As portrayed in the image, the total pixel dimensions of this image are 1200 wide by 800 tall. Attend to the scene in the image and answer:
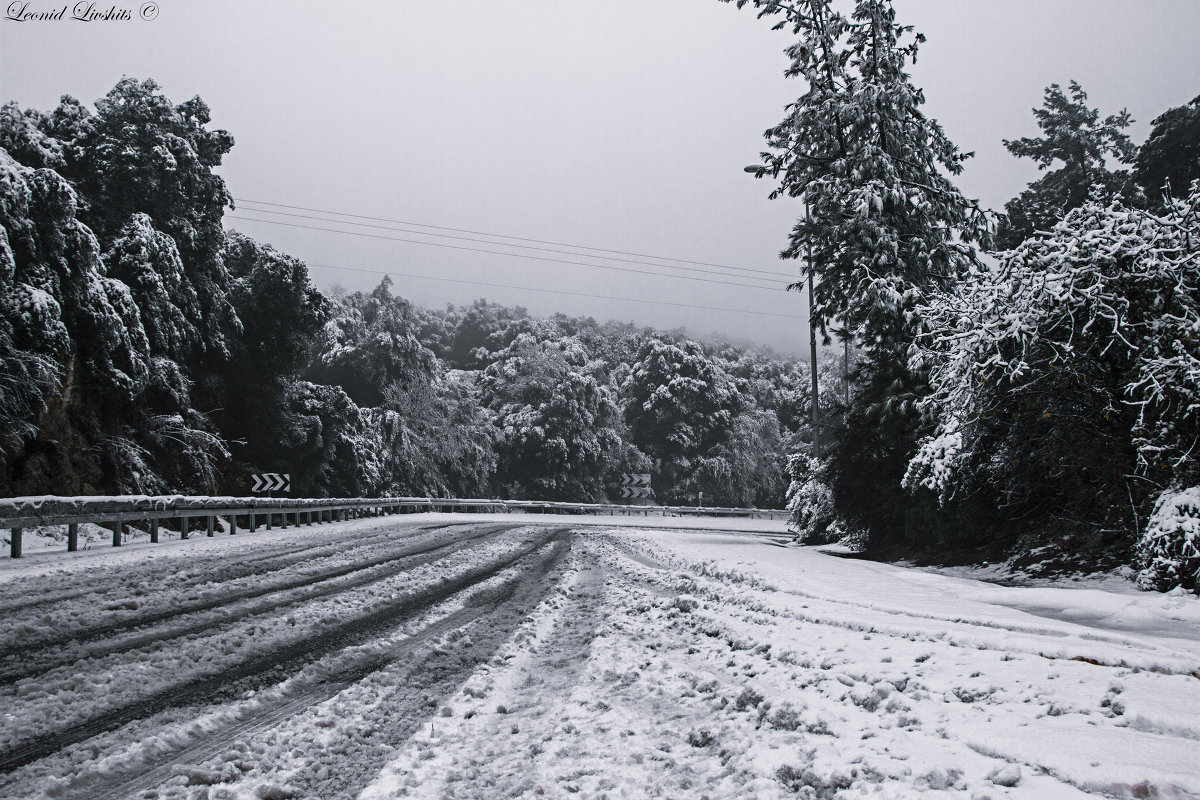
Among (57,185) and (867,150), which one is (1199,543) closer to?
(867,150)

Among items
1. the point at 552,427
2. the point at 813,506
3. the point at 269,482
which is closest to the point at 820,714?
the point at 813,506

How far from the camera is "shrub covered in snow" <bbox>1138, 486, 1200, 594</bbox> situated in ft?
27.1

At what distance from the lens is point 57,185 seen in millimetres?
18578

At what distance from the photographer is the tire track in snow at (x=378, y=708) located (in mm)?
3232

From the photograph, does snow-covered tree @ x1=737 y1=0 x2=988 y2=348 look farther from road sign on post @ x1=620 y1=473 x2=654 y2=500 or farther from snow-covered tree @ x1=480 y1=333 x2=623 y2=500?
snow-covered tree @ x1=480 y1=333 x2=623 y2=500

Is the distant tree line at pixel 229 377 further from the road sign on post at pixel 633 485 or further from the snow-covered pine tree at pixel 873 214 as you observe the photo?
the snow-covered pine tree at pixel 873 214

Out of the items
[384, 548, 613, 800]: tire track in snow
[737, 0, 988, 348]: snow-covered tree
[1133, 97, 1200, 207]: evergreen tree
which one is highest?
[1133, 97, 1200, 207]: evergreen tree

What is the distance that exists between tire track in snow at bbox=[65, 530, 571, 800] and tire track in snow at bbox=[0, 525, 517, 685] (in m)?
1.83

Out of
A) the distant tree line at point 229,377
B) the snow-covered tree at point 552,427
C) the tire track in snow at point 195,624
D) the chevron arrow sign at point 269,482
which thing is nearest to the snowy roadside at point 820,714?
the tire track in snow at point 195,624

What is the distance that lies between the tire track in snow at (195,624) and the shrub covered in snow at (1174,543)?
31.3 ft

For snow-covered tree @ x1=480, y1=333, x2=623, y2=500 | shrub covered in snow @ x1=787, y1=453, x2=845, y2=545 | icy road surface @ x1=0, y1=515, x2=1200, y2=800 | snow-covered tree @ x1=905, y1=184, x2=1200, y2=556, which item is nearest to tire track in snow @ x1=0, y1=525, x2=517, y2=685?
icy road surface @ x1=0, y1=515, x2=1200, y2=800

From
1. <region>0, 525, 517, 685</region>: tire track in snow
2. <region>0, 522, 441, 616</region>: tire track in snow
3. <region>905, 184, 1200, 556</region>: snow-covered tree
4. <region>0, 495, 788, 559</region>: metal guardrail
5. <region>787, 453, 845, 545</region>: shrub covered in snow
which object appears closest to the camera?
<region>0, 525, 517, 685</region>: tire track in snow

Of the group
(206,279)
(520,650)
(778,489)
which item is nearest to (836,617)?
(520,650)

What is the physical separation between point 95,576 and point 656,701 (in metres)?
8.99
